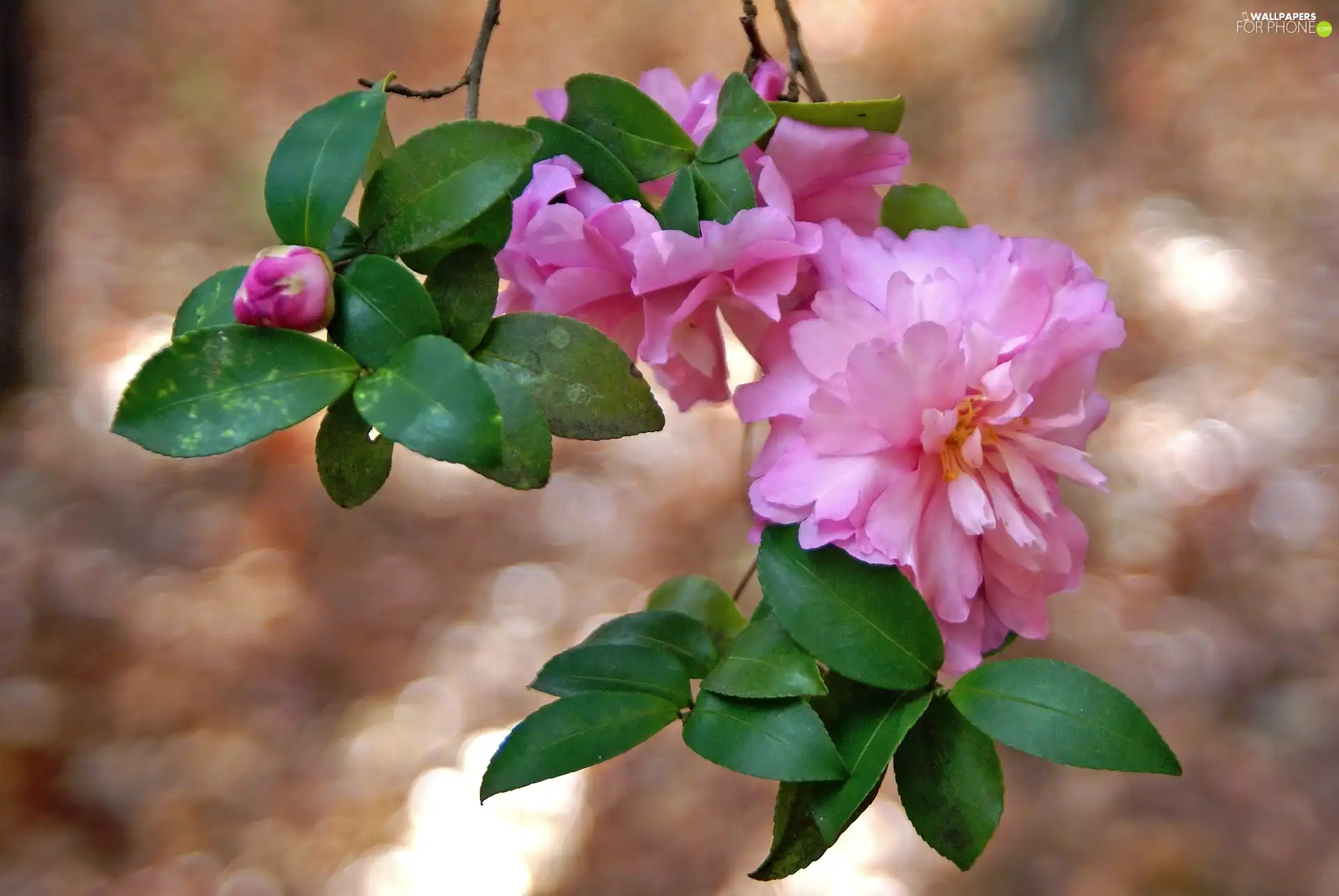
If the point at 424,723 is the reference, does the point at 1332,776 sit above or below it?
below

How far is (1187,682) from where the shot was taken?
1191 millimetres

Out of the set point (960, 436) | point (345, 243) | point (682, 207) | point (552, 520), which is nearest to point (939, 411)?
point (960, 436)

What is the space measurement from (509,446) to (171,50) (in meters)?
1.51

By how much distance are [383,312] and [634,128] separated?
5.2 inches

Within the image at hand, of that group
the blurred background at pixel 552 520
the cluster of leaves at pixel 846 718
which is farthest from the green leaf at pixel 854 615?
the blurred background at pixel 552 520

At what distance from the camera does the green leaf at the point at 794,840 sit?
383 mm

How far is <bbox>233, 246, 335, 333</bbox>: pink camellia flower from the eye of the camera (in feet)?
1.06

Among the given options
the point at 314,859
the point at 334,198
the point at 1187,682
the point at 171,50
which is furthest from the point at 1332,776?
the point at 171,50

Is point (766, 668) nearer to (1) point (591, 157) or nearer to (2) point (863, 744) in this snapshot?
(2) point (863, 744)

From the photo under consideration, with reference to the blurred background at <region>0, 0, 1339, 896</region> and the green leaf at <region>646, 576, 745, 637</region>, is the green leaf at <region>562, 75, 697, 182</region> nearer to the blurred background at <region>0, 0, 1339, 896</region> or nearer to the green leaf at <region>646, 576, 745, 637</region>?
the green leaf at <region>646, 576, 745, 637</region>

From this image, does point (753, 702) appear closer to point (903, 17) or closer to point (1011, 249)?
point (1011, 249)

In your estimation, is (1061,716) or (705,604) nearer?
(1061,716)

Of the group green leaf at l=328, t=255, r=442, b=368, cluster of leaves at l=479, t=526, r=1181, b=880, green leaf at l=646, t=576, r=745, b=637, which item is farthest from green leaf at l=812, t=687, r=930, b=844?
green leaf at l=328, t=255, r=442, b=368

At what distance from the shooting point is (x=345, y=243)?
0.37 m
